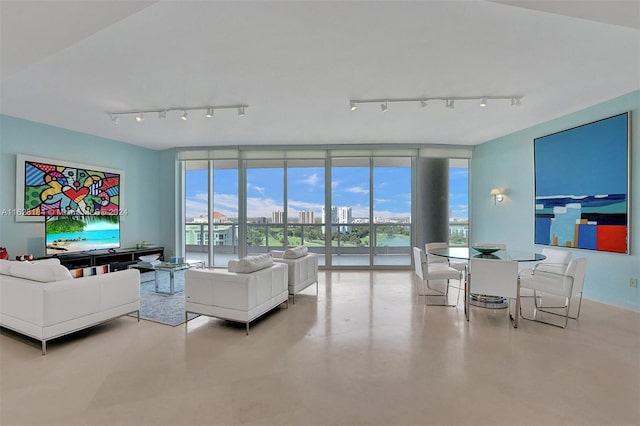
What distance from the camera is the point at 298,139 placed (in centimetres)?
631

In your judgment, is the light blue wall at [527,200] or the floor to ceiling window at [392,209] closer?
the light blue wall at [527,200]

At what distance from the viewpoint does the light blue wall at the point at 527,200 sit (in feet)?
12.8

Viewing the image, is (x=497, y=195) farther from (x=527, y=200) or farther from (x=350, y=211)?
(x=350, y=211)

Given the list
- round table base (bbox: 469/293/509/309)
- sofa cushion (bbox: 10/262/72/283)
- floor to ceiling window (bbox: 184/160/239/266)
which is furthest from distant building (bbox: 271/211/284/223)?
sofa cushion (bbox: 10/262/72/283)

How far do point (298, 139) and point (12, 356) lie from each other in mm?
5073

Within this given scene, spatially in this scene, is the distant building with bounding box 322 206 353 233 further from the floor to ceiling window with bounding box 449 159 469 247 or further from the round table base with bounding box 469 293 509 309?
the round table base with bounding box 469 293 509 309

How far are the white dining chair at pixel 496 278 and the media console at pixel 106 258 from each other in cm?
587

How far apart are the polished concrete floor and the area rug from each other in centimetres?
19

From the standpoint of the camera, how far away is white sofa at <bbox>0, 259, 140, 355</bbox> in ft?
8.97

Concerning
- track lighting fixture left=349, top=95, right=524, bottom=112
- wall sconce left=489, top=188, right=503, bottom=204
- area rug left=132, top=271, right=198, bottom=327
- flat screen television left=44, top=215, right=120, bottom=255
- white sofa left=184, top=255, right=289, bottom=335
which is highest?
track lighting fixture left=349, top=95, right=524, bottom=112

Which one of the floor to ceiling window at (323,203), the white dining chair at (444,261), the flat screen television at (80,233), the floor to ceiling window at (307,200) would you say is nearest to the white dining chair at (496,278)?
the white dining chair at (444,261)

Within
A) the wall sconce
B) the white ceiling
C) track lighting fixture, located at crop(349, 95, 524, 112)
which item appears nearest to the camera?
the white ceiling

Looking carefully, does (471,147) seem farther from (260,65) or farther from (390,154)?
(260,65)

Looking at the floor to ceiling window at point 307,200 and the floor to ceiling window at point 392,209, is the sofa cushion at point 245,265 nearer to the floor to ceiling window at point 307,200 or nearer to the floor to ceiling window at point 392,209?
the floor to ceiling window at point 307,200
